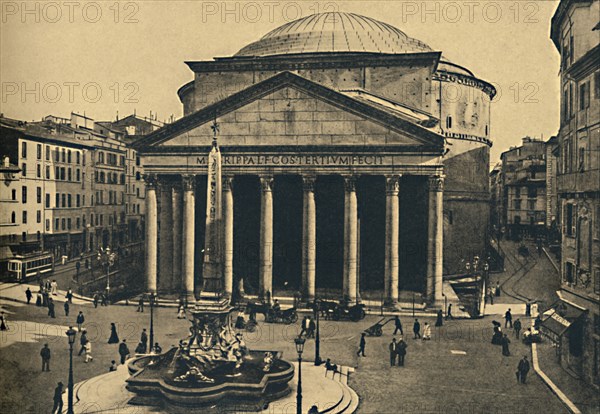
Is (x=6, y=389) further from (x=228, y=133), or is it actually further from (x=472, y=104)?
(x=472, y=104)

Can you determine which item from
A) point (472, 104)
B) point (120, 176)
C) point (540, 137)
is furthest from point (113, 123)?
point (472, 104)

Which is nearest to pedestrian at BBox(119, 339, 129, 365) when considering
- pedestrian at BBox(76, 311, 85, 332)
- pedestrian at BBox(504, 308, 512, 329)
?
pedestrian at BBox(76, 311, 85, 332)

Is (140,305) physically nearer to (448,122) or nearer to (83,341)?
(83,341)

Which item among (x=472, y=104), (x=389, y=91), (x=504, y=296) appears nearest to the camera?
(x=504, y=296)

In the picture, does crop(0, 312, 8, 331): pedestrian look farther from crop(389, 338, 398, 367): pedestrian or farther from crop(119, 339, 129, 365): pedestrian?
crop(389, 338, 398, 367): pedestrian

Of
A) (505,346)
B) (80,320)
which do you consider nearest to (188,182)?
(80,320)

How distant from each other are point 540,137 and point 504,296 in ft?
14.4

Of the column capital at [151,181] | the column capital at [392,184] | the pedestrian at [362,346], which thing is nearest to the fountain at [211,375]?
the pedestrian at [362,346]

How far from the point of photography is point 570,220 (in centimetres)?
1178

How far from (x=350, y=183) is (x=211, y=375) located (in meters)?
7.82

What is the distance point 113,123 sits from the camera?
49.9 ft

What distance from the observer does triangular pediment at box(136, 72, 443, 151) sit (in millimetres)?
17000

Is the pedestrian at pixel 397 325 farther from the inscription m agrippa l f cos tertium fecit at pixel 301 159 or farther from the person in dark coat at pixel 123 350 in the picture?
the person in dark coat at pixel 123 350

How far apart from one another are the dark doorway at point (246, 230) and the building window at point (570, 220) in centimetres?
836
